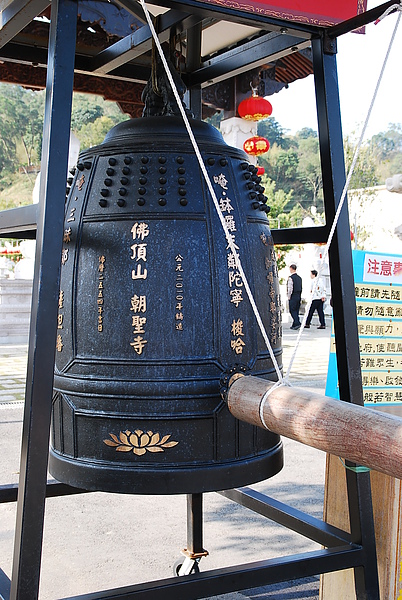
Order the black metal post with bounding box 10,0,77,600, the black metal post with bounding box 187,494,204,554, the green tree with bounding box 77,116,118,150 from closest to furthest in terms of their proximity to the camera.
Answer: the black metal post with bounding box 10,0,77,600 → the black metal post with bounding box 187,494,204,554 → the green tree with bounding box 77,116,118,150

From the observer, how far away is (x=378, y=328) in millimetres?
2469

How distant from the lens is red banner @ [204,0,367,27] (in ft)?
5.77

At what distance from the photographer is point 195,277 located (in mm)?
1805

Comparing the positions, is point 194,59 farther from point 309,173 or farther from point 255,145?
point 309,173

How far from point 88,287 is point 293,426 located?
27.5 inches

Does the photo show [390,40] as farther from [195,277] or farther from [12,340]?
[12,340]

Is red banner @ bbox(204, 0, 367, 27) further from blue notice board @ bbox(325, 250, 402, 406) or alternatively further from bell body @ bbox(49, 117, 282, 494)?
blue notice board @ bbox(325, 250, 402, 406)

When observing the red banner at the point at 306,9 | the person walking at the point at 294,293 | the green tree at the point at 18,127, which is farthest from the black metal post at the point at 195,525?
the green tree at the point at 18,127

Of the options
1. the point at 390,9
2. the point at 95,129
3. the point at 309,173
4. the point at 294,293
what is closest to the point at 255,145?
the point at 294,293

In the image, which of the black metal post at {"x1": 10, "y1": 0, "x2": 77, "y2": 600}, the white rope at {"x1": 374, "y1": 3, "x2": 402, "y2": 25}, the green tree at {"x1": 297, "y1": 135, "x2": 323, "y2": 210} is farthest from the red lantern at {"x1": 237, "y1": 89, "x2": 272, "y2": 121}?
the green tree at {"x1": 297, "y1": 135, "x2": 323, "y2": 210}

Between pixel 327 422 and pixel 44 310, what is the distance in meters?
0.70

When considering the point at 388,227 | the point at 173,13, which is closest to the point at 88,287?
the point at 173,13

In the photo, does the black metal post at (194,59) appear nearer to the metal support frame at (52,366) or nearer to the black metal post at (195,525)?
the metal support frame at (52,366)

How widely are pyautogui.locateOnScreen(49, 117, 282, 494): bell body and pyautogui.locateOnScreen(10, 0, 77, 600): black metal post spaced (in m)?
0.23
